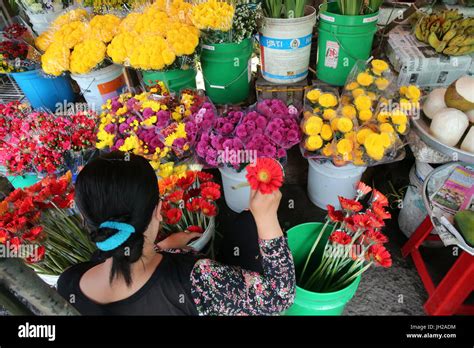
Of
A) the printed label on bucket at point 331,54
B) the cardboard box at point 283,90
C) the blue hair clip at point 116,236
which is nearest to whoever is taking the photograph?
the blue hair clip at point 116,236

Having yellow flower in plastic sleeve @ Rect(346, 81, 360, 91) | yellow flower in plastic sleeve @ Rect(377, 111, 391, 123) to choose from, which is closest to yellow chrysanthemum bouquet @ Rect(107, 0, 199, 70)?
yellow flower in plastic sleeve @ Rect(346, 81, 360, 91)

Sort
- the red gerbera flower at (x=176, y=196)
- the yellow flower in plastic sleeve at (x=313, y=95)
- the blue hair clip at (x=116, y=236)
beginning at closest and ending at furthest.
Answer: the blue hair clip at (x=116, y=236) → the red gerbera flower at (x=176, y=196) → the yellow flower in plastic sleeve at (x=313, y=95)

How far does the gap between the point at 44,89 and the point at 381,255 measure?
2.89m

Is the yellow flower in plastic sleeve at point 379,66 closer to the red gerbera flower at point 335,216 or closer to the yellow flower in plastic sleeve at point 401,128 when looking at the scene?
the yellow flower in plastic sleeve at point 401,128

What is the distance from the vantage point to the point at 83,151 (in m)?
2.19

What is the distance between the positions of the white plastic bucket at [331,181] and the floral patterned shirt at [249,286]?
110cm

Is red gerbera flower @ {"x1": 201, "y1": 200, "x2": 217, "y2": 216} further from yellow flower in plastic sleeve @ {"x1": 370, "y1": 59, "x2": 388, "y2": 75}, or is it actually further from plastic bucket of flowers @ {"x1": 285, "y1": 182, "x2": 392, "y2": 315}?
yellow flower in plastic sleeve @ {"x1": 370, "y1": 59, "x2": 388, "y2": 75}

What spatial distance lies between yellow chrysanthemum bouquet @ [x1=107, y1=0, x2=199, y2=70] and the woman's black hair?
4.26 ft

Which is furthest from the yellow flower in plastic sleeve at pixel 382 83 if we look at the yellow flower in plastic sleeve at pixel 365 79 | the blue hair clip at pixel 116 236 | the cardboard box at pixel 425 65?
the blue hair clip at pixel 116 236

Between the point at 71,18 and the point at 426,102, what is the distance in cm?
270

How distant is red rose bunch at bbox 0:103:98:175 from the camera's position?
2070mm

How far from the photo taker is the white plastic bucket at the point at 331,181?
2.22 m

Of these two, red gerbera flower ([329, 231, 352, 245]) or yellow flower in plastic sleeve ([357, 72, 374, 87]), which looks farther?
yellow flower in plastic sleeve ([357, 72, 374, 87])

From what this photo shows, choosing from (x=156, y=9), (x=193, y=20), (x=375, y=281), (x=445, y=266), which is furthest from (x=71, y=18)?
(x=445, y=266)
